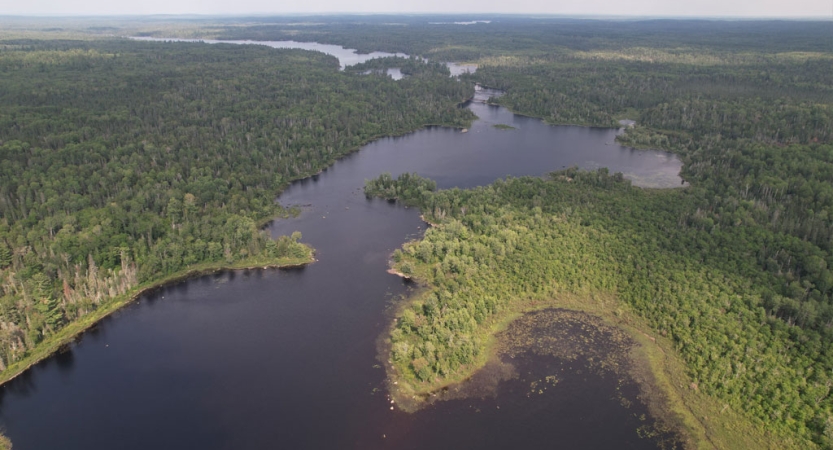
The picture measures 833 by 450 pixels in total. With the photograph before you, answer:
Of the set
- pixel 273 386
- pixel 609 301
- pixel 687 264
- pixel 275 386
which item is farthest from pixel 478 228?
pixel 273 386

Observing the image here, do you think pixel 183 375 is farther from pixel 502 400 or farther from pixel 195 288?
pixel 502 400

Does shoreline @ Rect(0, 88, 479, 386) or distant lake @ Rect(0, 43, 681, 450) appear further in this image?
shoreline @ Rect(0, 88, 479, 386)

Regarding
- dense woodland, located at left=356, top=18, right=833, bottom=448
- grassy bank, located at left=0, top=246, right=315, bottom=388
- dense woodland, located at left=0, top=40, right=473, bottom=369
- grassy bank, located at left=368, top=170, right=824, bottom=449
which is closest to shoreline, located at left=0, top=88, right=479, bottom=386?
grassy bank, located at left=0, top=246, right=315, bottom=388

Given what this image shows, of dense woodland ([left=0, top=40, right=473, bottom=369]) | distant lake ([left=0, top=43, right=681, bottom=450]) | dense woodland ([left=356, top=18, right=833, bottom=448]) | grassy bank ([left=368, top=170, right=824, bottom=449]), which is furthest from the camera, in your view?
dense woodland ([left=0, top=40, right=473, bottom=369])

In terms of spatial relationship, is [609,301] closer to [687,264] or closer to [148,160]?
[687,264]

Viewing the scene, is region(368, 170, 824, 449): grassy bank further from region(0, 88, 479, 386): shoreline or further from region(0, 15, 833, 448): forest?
region(0, 88, 479, 386): shoreline
